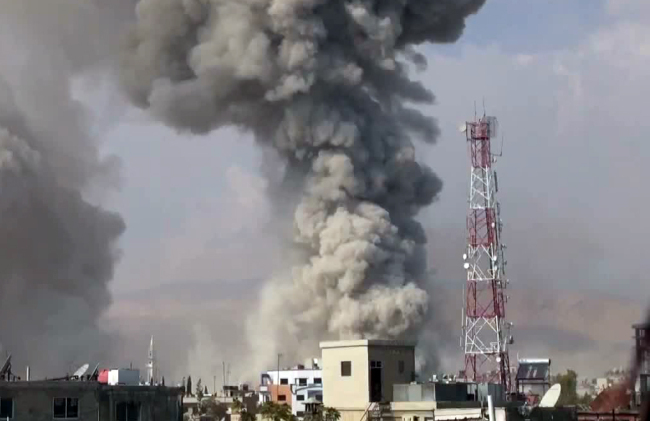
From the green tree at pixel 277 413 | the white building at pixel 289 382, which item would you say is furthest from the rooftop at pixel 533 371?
the green tree at pixel 277 413

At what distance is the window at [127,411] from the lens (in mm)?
32559

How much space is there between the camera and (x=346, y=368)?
38.7 meters

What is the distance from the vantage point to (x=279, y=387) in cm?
7656

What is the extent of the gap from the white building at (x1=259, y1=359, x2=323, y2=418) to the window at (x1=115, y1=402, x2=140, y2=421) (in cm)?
3673

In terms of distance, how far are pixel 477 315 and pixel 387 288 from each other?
859cm

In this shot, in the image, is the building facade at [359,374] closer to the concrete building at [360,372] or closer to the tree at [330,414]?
the concrete building at [360,372]

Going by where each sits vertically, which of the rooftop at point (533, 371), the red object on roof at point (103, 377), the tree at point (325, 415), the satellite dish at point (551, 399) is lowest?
the tree at point (325, 415)

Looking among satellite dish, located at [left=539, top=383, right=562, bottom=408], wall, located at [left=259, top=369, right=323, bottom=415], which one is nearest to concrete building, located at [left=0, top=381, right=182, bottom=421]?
satellite dish, located at [left=539, top=383, right=562, bottom=408]

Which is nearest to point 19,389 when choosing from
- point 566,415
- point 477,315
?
point 566,415

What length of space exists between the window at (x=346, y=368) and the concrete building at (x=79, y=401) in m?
7.09

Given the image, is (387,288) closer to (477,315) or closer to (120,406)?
(477,315)

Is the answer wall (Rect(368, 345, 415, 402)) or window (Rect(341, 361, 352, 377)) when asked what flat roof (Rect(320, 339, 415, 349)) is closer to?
wall (Rect(368, 345, 415, 402))

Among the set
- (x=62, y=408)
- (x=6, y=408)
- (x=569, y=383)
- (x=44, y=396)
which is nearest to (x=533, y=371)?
(x=569, y=383)

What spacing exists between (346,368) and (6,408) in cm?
1229
